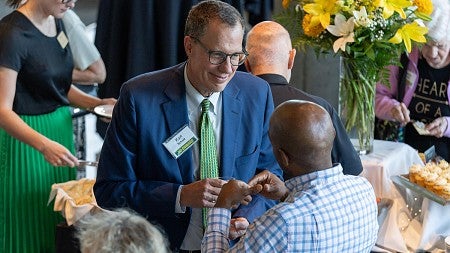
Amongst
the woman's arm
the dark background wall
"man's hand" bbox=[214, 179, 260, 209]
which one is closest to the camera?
"man's hand" bbox=[214, 179, 260, 209]

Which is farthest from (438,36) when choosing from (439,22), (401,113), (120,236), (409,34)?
(120,236)

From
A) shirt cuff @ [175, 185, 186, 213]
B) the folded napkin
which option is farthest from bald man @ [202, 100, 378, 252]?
the folded napkin

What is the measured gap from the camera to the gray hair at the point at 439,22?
3531mm

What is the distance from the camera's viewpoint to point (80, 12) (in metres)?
5.37

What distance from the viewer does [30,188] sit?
3.67m

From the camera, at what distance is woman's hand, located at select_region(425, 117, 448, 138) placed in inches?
145

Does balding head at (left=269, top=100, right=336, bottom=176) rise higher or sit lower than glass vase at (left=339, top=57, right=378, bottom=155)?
higher

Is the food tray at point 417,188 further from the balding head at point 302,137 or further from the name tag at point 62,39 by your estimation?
the name tag at point 62,39

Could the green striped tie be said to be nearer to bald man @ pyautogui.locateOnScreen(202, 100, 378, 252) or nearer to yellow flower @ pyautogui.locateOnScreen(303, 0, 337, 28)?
bald man @ pyautogui.locateOnScreen(202, 100, 378, 252)

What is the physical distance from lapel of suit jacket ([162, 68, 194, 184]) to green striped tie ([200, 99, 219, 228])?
0.12ft

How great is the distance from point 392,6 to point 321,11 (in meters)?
0.26

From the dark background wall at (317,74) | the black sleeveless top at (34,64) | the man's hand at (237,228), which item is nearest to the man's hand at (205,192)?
the man's hand at (237,228)

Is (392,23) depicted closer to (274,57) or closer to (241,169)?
(274,57)

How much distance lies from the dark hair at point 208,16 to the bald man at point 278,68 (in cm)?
61
